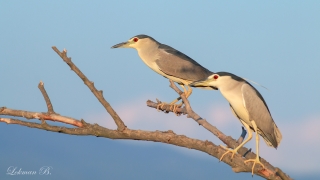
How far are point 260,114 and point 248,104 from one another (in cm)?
27

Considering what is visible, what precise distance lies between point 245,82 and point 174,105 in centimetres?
250

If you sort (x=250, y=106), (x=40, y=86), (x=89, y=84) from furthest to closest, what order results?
(x=250, y=106)
(x=40, y=86)
(x=89, y=84)

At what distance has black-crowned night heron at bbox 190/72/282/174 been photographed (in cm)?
653

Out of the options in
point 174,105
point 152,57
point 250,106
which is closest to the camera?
point 250,106

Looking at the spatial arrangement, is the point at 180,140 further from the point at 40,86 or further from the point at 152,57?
the point at 152,57

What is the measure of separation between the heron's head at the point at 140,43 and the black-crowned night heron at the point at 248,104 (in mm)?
3565

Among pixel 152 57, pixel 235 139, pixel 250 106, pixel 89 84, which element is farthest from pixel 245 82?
pixel 152 57

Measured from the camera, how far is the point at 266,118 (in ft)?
22.0

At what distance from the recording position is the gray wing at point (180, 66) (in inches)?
360

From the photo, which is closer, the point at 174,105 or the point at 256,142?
the point at 256,142

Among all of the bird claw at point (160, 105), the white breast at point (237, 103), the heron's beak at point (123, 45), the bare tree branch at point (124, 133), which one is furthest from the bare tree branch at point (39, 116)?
the heron's beak at point (123, 45)

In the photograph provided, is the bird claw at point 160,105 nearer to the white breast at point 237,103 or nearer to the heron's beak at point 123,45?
the heron's beak at point 123,45

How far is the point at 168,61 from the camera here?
374 inches

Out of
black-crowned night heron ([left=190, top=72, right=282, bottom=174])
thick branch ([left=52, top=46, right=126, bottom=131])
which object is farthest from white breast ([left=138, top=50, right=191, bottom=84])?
thick branch ([left=52, top=46, right=126, bottom=131])
